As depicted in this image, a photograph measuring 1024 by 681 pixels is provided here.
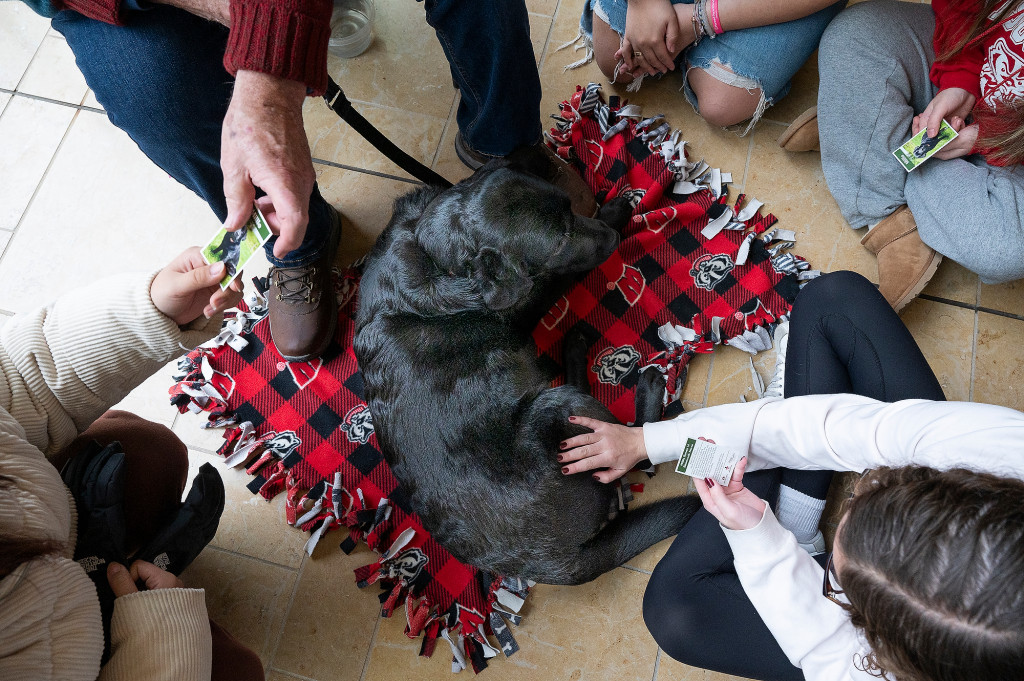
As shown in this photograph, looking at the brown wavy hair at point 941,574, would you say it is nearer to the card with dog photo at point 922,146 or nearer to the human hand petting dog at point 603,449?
the human hand petting dog at point 603,449

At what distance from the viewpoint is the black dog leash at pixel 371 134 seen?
170 cm

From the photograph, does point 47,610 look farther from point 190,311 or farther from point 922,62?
point 922,62

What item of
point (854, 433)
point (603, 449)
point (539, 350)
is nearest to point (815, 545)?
point (854, 433)

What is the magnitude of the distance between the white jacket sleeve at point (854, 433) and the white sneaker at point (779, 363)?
0.36 metres

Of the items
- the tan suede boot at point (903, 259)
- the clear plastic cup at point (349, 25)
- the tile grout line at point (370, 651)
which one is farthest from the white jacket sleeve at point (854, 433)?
the clear plastic cup at point (349, 25)

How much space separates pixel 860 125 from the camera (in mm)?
1892

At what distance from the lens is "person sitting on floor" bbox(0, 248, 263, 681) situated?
106 centimetres

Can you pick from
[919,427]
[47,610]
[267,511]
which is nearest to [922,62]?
[919,427]

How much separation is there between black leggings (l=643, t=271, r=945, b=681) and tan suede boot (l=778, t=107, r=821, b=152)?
0.61m

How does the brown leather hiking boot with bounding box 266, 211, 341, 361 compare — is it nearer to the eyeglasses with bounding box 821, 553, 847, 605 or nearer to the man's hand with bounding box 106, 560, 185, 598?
the man's hand with bounding box 106, 560, 185, 598

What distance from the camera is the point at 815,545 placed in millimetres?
1703

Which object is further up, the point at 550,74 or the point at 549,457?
the point at 550,74

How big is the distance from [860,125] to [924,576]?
139 cm

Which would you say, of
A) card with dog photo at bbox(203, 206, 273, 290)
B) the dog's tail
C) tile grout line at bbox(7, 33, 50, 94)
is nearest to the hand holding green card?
the dog's tail
